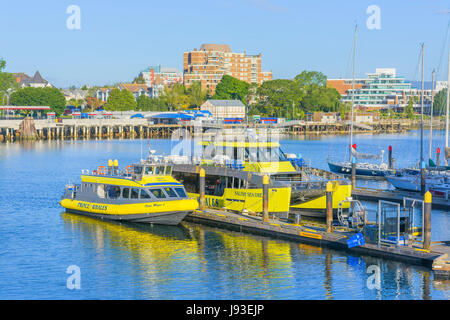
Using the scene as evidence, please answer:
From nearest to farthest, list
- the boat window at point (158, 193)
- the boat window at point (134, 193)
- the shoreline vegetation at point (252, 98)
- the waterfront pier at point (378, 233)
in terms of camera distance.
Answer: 1. the waterfront pier at point (378, 233)
2. the boat window at point (158, 193)
3. the boat window at point (134, 193)
4. the shoreline vegetation at point (252, 98)

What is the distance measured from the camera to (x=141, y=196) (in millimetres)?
36312

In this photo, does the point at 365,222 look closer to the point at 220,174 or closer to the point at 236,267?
the point at 236,267

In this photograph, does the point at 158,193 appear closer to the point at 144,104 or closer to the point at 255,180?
the point at 255,180

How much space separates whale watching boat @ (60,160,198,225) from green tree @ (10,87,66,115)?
125029mm

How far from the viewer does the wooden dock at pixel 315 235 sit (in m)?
27.0

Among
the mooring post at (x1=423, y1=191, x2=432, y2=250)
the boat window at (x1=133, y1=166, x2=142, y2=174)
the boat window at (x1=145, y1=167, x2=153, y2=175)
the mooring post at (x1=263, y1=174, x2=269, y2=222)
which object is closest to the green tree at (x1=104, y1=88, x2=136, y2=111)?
the boat window at (x1=133, y1=166, x2=142, y2=174)

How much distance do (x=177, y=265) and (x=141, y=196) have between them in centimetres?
841

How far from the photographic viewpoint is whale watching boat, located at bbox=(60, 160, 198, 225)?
3591cm

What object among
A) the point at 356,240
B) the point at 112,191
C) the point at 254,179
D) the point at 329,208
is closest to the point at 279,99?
the point at 112,191

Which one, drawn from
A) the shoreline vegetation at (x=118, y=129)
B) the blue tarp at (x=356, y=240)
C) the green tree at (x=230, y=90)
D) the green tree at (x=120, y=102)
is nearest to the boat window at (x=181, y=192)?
the blue tarp at (x=356, y=240)

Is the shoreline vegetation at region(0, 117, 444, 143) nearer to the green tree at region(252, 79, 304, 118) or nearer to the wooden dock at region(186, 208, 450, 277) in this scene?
the green tree at region(252, 79, 304, 118)

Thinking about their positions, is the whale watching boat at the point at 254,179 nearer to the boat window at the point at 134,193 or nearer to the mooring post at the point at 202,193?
the mooring post at the point at 202,193

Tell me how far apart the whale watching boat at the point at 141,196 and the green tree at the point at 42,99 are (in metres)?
125
